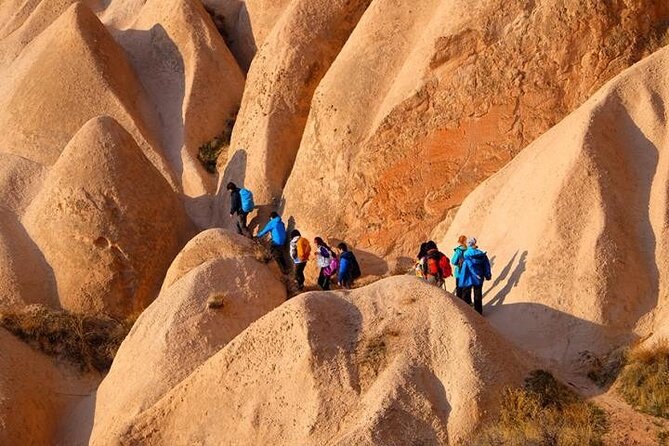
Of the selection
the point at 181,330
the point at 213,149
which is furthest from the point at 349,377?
the point at 213,149

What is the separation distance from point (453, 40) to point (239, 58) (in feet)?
26.3

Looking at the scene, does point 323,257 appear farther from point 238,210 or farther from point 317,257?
point 238,210

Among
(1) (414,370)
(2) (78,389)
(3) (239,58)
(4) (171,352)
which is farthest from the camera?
(3) (239,58)

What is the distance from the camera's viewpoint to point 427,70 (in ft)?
79.3

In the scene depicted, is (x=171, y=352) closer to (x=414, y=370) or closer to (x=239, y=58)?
(x=414, y=370)

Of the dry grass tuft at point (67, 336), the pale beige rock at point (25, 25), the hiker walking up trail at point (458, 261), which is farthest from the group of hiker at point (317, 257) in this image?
the pale beige rock at point (25, 25)

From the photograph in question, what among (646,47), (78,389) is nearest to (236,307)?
(78,389)

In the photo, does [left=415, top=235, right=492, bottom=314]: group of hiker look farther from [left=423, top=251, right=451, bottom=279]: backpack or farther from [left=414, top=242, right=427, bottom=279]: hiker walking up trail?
[left=414, top=242, right=427, bottom=279]: hiker walking up trail

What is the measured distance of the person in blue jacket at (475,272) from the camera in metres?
19.2

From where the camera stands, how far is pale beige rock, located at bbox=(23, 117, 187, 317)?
24031 millimetres

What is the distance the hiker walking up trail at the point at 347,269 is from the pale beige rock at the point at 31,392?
406 cm

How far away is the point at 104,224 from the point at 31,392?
188 inches

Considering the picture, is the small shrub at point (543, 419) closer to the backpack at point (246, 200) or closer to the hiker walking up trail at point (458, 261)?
the hiker walking up trail at point (458, 261)

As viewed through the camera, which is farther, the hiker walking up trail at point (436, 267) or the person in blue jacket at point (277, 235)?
the person in blue jacket at point (277, 235)
